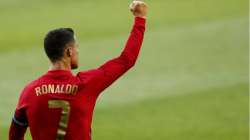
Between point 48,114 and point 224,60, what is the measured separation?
7495 millimetres

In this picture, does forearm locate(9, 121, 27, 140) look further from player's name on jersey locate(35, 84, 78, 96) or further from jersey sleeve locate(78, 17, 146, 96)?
jersey sleeve locate(78, 17, 146, 96)

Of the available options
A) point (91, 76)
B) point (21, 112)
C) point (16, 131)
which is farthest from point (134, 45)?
point (16, 131)

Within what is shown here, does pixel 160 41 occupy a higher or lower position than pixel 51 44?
lower

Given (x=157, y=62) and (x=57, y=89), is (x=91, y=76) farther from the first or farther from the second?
(x=157, y=62)

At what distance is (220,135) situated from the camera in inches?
345

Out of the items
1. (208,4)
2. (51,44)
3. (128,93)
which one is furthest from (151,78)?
(51,44)

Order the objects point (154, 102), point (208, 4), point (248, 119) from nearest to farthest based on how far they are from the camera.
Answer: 1. point (248, 119)
2. point (154, 102)
3. point (208, 4)

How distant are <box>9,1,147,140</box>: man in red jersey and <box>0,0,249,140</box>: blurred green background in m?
3.99

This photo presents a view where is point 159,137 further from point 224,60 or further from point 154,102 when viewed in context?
point 224,60

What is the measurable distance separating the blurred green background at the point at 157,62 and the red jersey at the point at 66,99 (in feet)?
13.1

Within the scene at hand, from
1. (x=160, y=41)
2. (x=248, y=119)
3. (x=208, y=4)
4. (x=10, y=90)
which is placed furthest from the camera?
(x=208, y=4)

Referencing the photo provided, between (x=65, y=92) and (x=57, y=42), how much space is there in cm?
30

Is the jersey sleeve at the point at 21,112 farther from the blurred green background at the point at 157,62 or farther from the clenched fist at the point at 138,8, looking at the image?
the blurred green background at the point at 157,62

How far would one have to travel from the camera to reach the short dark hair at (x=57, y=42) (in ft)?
15.5
